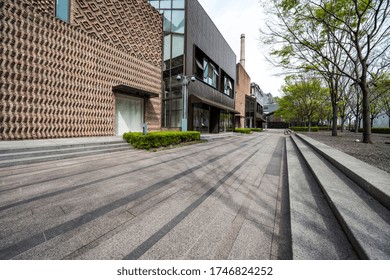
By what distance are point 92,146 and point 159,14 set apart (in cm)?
1550

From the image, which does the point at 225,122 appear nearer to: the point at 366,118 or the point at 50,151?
the point at 366,118

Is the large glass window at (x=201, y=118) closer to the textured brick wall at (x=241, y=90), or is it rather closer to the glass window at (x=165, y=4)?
the glass window at (x=165, y=4)

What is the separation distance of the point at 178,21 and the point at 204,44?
4.09 m

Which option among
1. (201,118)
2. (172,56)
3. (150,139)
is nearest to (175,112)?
(201,118)

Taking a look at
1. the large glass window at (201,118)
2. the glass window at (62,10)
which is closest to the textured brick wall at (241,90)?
the large glass window at (201,118)

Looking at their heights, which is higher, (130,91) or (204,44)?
(204,44)

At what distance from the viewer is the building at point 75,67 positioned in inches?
310

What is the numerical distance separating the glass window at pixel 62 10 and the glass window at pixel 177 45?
8.84 m

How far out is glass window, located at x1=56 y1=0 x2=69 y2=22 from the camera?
982 cm

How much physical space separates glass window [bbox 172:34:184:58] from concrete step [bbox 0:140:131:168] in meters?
12.4

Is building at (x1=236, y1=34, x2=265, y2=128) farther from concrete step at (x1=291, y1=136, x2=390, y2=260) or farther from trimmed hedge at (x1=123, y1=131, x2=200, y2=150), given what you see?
concrete step at (x1=291, y1=136, x2=390, y2=260)

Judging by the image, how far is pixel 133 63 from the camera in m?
13.8

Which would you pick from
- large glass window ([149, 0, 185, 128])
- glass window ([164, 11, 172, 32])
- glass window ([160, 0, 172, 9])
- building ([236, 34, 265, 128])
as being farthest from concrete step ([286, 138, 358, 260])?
building ([236, 34, 265, 128])

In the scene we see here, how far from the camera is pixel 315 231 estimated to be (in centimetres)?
211
